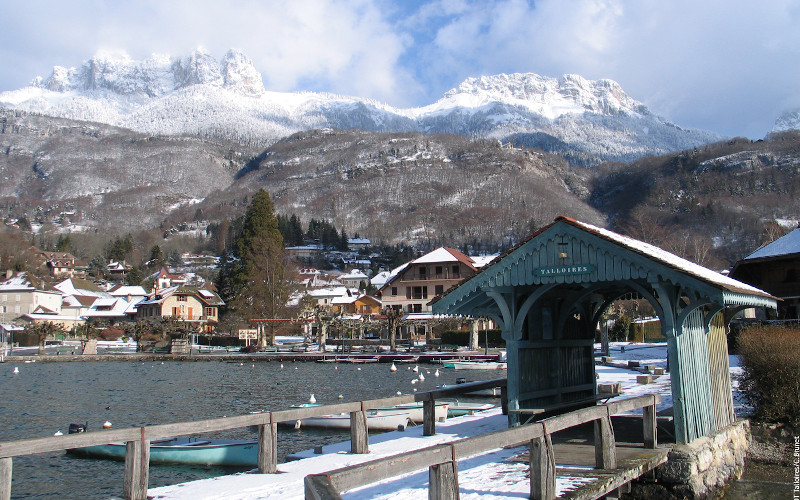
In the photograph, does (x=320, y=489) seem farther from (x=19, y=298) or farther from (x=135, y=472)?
(x=19, y=298)

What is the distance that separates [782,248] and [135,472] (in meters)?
40.6

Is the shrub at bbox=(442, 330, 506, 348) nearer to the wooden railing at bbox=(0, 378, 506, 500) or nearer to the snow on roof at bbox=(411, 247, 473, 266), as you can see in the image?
the snow on roof at bbox=(411, 247, 473, 266)

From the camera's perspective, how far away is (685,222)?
17862cm

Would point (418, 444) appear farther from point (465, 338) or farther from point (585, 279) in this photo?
point (465, 338)

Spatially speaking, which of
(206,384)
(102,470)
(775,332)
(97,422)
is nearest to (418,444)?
(102,470)

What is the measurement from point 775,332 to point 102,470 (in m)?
19.8

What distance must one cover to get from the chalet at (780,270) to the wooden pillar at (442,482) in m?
37.8

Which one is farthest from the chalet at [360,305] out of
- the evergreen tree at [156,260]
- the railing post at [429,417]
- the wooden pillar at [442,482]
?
the wooden pillar at [442,482]

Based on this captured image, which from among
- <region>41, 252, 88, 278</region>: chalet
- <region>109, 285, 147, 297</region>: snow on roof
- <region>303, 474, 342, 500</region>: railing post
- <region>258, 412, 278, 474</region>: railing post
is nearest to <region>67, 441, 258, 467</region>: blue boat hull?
<region>258, 412, 278, 474</region>: railing post

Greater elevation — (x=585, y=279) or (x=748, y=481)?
(x=585, y=279)

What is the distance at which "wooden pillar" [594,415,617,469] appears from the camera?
33.9ft

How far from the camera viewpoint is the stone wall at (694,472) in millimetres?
11320

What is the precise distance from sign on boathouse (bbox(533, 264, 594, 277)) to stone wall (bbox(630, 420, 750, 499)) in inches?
141

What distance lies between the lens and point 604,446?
34.0 ft
